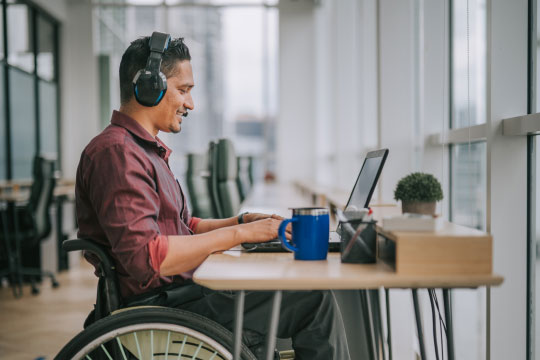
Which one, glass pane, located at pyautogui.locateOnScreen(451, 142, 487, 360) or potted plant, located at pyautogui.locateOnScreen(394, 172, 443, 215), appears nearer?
potted plant, located at pyautogui.locateOnScreen(394, 172, 443, 215)

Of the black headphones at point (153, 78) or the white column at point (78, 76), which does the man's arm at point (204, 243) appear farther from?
the white column at point (78, 76)

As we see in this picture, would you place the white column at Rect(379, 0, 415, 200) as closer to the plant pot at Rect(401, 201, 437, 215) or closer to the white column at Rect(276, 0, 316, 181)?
the plant pot at Rect(401, 201, 437, 215)

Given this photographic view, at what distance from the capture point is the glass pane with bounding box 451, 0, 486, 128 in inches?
71.8

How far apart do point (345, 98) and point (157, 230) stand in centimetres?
396

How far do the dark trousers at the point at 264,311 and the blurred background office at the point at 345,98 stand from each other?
604 mm

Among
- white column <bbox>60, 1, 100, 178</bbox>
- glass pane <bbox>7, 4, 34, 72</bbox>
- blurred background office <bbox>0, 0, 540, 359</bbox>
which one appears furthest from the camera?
white column <bbox>60, 1, 100, 178</bbox>

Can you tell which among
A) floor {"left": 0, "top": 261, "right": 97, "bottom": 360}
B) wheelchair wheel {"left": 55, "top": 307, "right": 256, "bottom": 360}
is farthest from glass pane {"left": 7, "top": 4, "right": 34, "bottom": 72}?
wheelchair wheel {"left": 55, "top": 307, "right": 256, "bottom": 360}

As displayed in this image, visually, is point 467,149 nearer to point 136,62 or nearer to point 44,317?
point 136,62

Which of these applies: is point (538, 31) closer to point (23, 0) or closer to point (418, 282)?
point (418, 282)

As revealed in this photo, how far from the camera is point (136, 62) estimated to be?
57.6 inches

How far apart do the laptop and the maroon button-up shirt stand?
243 millimetres

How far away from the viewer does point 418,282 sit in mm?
1018

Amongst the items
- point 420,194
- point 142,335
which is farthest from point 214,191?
point 420,194

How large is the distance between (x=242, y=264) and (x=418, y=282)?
1.26 ft
